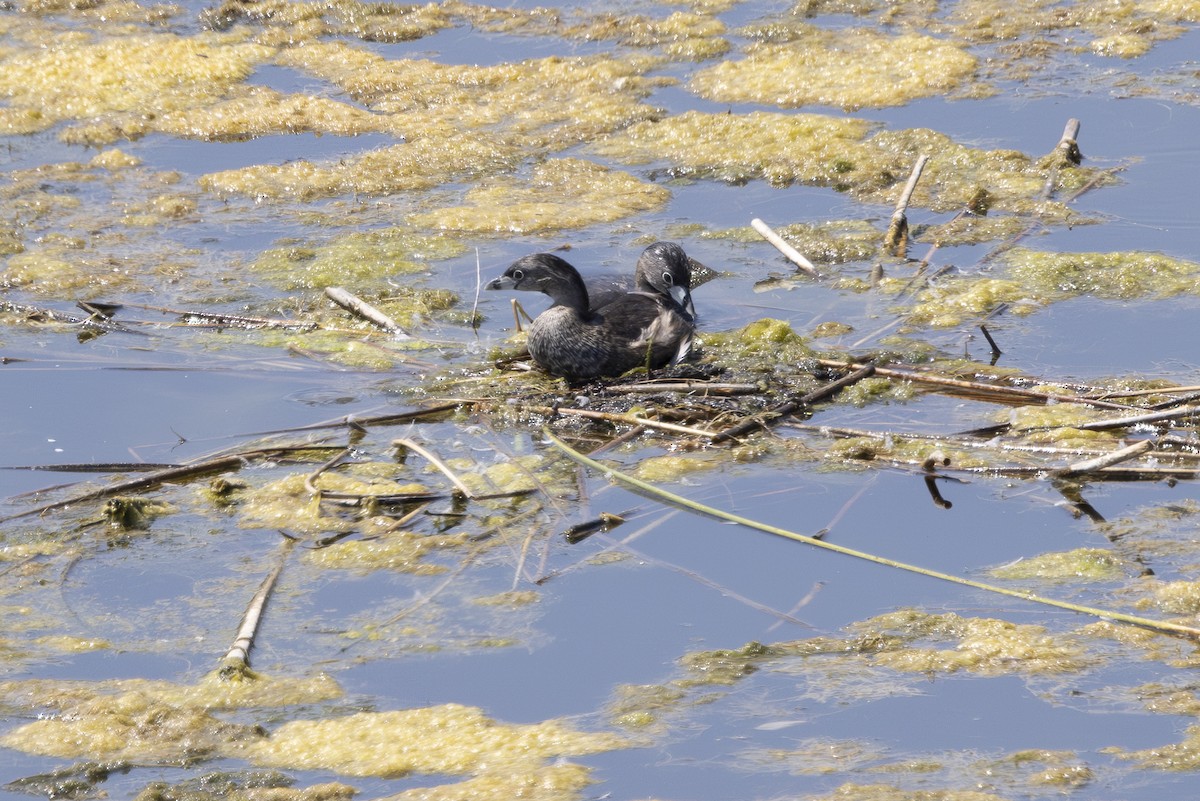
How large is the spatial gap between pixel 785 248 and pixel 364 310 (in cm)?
226

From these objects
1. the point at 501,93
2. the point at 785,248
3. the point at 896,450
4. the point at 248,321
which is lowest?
the point at 896,450

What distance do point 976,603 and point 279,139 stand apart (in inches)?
274

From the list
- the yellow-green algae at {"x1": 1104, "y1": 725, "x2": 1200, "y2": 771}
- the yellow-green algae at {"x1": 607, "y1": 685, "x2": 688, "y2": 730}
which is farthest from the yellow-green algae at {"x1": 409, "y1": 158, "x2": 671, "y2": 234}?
the yellow-green algae at {"x1": 1104, "y1": 725, "x2": 1200, "y2": 771}

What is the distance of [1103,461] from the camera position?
5305 mm

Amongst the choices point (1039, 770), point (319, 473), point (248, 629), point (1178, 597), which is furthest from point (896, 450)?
point (248, 629)

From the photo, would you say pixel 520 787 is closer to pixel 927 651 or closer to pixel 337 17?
pixel 927 651

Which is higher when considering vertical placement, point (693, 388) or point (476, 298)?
point (476, 298)

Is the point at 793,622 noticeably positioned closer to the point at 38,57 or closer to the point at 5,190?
the point at 5,190

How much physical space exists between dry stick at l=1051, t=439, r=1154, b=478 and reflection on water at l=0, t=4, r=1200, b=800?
0.10 m

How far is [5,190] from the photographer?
30.8 ft

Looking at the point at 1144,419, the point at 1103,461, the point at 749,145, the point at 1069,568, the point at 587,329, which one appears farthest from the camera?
the point at 749,145

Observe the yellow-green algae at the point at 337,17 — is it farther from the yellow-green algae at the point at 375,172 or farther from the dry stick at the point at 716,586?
the dry stick at the point at 716,586

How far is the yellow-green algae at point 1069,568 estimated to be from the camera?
16.0 ft

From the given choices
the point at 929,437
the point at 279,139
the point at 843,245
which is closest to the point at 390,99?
the point at 279,139
